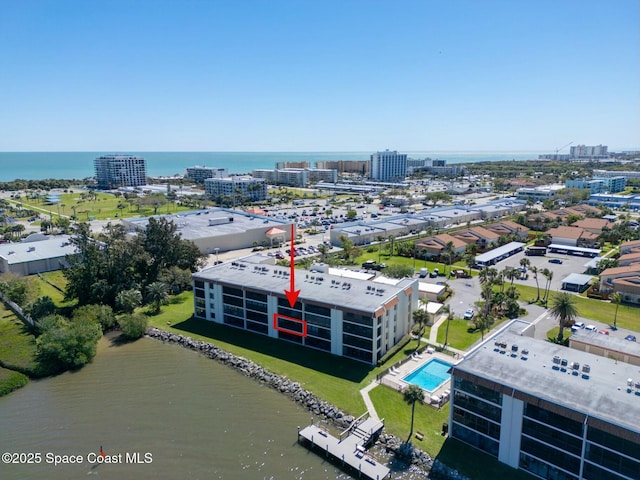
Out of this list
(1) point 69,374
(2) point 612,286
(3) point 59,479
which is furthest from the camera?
(2) point 612,286

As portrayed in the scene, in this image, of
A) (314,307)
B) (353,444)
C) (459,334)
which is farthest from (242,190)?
(353,444)

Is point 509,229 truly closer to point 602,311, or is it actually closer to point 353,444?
point 602,311

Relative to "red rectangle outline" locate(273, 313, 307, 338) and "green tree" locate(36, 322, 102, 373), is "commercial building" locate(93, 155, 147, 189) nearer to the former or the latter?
"green tree" locate(36, 322, 102, 373)

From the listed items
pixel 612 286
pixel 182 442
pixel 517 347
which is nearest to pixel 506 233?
pixel 612 286

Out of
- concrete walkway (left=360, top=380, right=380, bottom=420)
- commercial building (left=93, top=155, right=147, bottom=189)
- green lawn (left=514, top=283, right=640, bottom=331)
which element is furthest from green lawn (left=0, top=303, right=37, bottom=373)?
commercial building (left=93, top=155, right=147, bottom=189)

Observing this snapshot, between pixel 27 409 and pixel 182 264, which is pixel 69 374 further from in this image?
pixel 182 264

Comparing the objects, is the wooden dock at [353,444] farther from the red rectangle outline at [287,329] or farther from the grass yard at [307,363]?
the red rectangle outline at [287,329]
